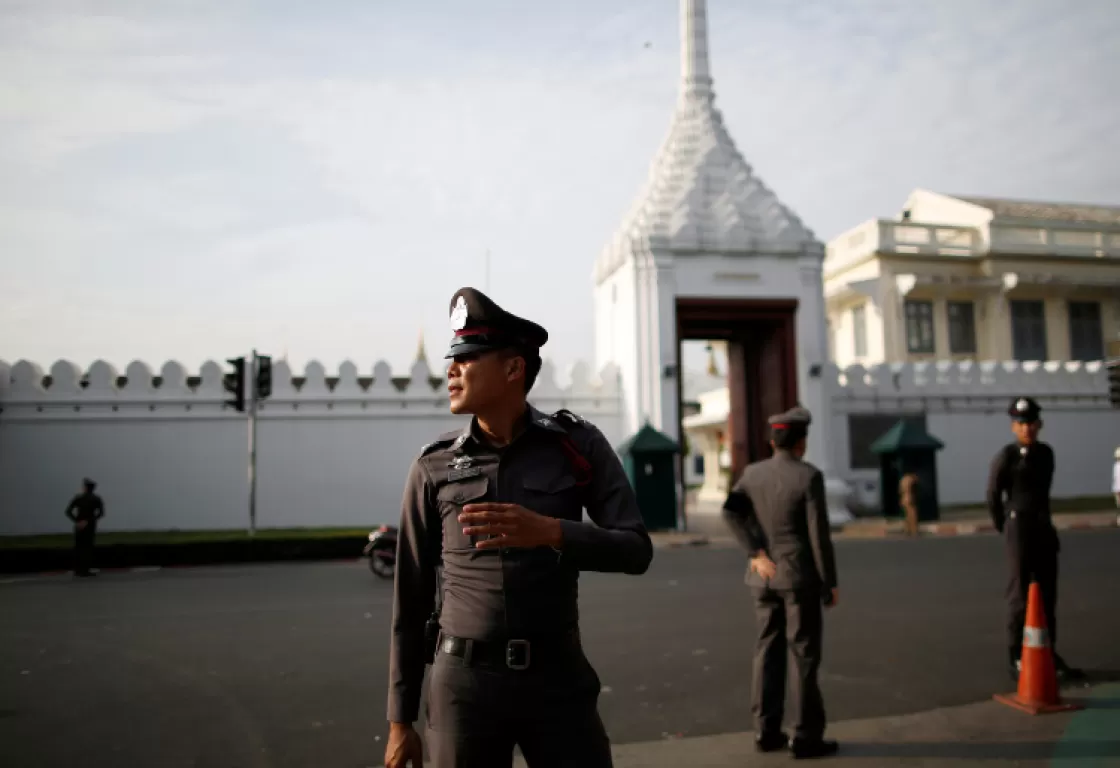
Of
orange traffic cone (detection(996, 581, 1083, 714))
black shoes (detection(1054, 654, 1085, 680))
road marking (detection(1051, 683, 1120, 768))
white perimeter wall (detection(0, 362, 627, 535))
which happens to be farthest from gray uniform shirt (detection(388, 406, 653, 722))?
white perimeter wall (detection(0, 362, 627, 535))

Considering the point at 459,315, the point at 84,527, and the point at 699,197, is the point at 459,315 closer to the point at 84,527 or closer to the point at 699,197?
the point at 84,527

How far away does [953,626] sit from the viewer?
7879 mm

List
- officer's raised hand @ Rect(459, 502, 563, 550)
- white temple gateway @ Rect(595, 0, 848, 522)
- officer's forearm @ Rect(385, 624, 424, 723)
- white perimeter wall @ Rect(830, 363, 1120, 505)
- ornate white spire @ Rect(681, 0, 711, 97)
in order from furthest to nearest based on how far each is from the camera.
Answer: ornate white spire @ Rect(681, 0, 711, 97)
white perimeter wall @ Rect(830, 363, 1120, 505)
white temple gateway @ Rect(595, 0, 848, 522)
officer's forearm @ Rect(385, 624, 424, 723)
officer's raised hand @ Rect(459, 502, 563, 550)

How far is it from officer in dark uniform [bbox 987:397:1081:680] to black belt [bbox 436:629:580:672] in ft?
15.4

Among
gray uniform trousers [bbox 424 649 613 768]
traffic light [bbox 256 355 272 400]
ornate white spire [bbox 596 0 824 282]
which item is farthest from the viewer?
ornate white spire [bbox 596 0 824 282]

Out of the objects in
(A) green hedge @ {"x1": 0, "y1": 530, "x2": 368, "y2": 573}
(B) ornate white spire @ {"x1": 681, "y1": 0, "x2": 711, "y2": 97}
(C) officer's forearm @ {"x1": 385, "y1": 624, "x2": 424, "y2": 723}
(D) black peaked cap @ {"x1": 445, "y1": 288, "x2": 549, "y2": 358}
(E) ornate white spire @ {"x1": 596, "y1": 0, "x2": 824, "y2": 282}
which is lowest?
(A) green hedge @ {"x1": 0, "y1": 530, "x2": 368, "y2": 573}

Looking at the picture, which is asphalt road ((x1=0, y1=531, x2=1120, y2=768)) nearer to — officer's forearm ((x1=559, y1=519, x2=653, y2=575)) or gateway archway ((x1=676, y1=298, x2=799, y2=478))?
officer's forearm ((x1=559, y1=519, x2=653, y2=575))

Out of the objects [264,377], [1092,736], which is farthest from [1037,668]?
[264,377]

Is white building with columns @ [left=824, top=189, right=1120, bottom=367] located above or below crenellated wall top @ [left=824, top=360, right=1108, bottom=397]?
above

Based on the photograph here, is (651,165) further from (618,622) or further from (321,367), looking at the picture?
(618,622)

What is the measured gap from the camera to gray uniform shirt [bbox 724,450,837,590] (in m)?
4.71

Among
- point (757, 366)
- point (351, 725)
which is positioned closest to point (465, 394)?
point (351, 725)

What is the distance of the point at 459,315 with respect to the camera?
2605mm

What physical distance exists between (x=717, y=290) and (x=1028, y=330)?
58.4ft
